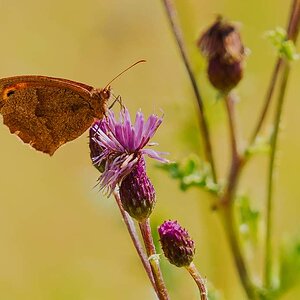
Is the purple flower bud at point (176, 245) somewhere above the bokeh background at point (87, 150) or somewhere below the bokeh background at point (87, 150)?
above

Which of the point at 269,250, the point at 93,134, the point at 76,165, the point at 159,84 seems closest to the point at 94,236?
the point at 76,165

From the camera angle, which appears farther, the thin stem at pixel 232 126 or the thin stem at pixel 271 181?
the thin stem at pixel 232 126

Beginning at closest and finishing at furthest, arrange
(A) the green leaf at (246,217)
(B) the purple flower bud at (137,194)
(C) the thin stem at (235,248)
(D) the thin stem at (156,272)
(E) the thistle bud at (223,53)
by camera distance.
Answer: (D) the thin stem at (156,272) < (B) the purple flower bud at (137,194) < (E) the thistle bud at (223,53) < (C) the thin stem at (235,248) < (A) the green leaf at (246,217)

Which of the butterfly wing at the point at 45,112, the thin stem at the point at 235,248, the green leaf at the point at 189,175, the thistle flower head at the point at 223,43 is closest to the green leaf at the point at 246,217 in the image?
the thin stem at the point at 235,248

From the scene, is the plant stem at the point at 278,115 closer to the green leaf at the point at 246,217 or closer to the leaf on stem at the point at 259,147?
the leaf on stem at the point at 259,147

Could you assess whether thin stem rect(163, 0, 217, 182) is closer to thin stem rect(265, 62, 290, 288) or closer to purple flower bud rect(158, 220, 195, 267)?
thin stem rect(265, 62, 290, 288)

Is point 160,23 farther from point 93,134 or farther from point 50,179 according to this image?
point 93,134

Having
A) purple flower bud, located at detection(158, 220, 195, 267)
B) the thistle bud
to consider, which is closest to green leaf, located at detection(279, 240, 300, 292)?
the thistle bud
